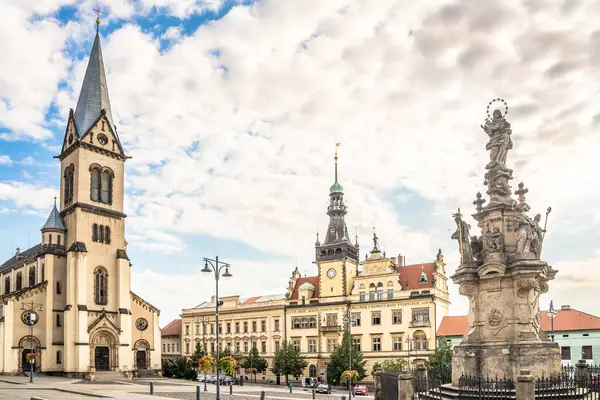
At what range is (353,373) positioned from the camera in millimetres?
40062

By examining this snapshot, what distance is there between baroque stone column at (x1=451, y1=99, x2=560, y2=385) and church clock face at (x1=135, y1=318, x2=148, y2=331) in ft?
155

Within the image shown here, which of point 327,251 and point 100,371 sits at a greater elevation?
point 327,251

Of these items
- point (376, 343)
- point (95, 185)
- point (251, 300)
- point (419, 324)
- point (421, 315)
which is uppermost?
point (95, 185)

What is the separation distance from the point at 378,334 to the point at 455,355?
52882 mm

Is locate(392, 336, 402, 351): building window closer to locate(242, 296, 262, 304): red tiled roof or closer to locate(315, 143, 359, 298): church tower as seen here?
locate(315, 143, 359, 298): church tower

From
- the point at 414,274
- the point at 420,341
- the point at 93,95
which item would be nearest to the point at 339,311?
the point at 414,274

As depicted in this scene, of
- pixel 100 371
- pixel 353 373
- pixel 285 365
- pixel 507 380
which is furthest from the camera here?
pixel 285 365

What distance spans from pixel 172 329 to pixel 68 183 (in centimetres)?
3724

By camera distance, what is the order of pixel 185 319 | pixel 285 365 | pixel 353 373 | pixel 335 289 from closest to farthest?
pixel 353 373 < pixel 285 365 < pixel 335 289 < pixel 185 319

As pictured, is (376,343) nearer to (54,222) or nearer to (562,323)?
(562,323)

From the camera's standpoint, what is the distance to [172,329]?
91562 mm

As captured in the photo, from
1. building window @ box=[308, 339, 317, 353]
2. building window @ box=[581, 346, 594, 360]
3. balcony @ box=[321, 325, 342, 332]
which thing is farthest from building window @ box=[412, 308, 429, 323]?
building window @ box=[581, 346, 594, 360]

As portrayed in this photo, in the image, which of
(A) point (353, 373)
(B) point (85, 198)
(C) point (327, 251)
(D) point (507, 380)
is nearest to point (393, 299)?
(C) point (327, 251)

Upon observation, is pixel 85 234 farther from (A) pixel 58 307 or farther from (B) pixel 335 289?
(B) pixel 335 289
